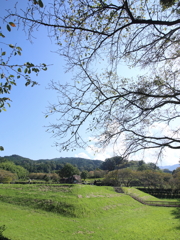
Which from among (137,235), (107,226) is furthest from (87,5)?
(107,226)

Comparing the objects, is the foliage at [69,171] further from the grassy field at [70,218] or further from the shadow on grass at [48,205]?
the shadow on grass at [48,205]

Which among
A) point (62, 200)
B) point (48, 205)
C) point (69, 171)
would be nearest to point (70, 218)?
point (62, 200)

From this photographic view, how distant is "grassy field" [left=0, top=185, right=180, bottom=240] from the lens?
13.0 metres

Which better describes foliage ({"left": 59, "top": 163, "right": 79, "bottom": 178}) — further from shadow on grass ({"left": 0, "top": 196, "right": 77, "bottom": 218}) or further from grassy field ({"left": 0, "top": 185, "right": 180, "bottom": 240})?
shadow on grass ({"left": 0, "top": 196, "right": 77, "bottom": 218})

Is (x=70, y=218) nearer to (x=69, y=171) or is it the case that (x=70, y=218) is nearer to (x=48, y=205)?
(x=48, y=205)

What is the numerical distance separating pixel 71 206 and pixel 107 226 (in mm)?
5460

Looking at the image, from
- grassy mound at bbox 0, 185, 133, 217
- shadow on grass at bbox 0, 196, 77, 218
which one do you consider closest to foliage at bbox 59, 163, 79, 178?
grassy mound at bbox 0, 185, 133, 217

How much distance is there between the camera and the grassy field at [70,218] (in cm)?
1304

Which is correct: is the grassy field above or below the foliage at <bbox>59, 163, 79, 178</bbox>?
below

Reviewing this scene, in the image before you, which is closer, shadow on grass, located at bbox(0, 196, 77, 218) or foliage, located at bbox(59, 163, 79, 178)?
shadow on grass, located at bbox(0, 196, 77, 218)

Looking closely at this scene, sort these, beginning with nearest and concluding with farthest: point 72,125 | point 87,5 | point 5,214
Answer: point 87,5 < point 72,125 < point 5,214

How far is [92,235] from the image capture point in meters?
13.0

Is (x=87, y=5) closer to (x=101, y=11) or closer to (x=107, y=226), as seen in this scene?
(x=101, y=11)

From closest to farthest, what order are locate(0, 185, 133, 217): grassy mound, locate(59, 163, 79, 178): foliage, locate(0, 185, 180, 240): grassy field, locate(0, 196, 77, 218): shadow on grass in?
locate(0, 185, 180, 240): grassy field → locate(0, 196, 77, 218): shadow on grass → locate(0, 185, 133, 217): grassy mound → locate(59, 163, 79, 178): foliage
